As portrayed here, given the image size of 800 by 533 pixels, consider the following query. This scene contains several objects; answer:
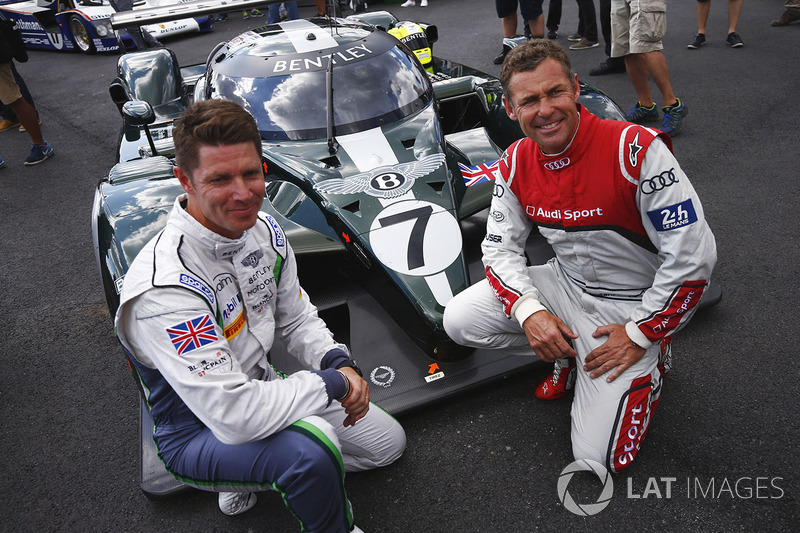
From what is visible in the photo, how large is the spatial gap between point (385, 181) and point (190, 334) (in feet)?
4.81

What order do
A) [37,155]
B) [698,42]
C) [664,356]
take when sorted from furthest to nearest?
[698,42] → [37,155] → [664,356]

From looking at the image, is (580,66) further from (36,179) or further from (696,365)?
(36,179)

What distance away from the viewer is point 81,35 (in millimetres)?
10016

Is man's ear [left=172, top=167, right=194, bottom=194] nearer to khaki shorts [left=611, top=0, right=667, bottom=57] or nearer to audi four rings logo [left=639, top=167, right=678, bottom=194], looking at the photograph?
audi four rings logo [left=639, top=167, right=678, bottom=194]

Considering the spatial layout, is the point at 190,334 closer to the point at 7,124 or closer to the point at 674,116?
the point at 674,116

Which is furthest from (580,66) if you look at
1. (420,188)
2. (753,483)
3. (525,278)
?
(753,483)

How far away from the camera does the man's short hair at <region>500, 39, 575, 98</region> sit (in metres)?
1.99

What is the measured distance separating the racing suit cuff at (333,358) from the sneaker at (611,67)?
522 cm

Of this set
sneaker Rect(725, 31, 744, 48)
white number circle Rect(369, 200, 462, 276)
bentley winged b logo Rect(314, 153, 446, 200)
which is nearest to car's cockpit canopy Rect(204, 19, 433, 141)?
bentley winged b logo Rect(314, 153, 446, 200)

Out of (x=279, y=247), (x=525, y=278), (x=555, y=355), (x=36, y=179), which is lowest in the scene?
(x=36, y=179)

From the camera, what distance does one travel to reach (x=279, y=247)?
1959mm

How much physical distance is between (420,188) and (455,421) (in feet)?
3.49

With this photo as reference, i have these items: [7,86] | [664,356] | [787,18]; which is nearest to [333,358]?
[664,356]

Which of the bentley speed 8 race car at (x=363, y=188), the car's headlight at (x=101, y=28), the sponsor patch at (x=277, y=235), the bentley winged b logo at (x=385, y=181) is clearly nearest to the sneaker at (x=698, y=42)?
the bentley speed 8 race car at (x=363, y=188)
